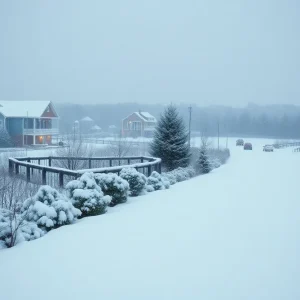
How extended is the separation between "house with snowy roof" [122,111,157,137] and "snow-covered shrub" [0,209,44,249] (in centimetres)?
6395

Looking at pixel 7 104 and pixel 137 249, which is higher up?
pixel 7 104

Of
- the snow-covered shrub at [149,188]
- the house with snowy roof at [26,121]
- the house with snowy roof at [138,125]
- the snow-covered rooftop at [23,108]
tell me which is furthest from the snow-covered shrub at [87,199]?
the house with snowy roof at [138,125]

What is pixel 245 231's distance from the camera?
7.29m

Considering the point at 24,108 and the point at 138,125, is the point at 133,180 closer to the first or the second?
the point at 24,108

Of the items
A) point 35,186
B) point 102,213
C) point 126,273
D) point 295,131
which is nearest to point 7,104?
point 35,186

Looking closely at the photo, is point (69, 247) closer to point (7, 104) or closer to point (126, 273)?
point (126, 273)

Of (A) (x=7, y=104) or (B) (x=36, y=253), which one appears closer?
(B) (x=36, y=253)

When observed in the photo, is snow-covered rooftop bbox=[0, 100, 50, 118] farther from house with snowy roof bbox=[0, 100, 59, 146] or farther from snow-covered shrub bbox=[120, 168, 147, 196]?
snow-covered shrub bbox=[120, 168, 147, 196]

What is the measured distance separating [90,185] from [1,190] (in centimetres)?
250

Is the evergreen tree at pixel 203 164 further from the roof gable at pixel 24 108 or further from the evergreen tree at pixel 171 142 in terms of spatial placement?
the roof gable at pixel 24 108

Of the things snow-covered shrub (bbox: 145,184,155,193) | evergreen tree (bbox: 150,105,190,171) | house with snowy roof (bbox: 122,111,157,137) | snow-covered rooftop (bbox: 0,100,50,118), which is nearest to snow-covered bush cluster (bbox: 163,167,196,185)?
evergreen tree (bbox: 150,105,190,171)

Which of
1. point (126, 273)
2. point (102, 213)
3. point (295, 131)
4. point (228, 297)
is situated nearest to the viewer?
point (228, 297)

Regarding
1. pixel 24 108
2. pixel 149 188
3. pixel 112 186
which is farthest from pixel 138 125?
pixel 112 186

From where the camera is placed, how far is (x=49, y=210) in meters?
7.36
